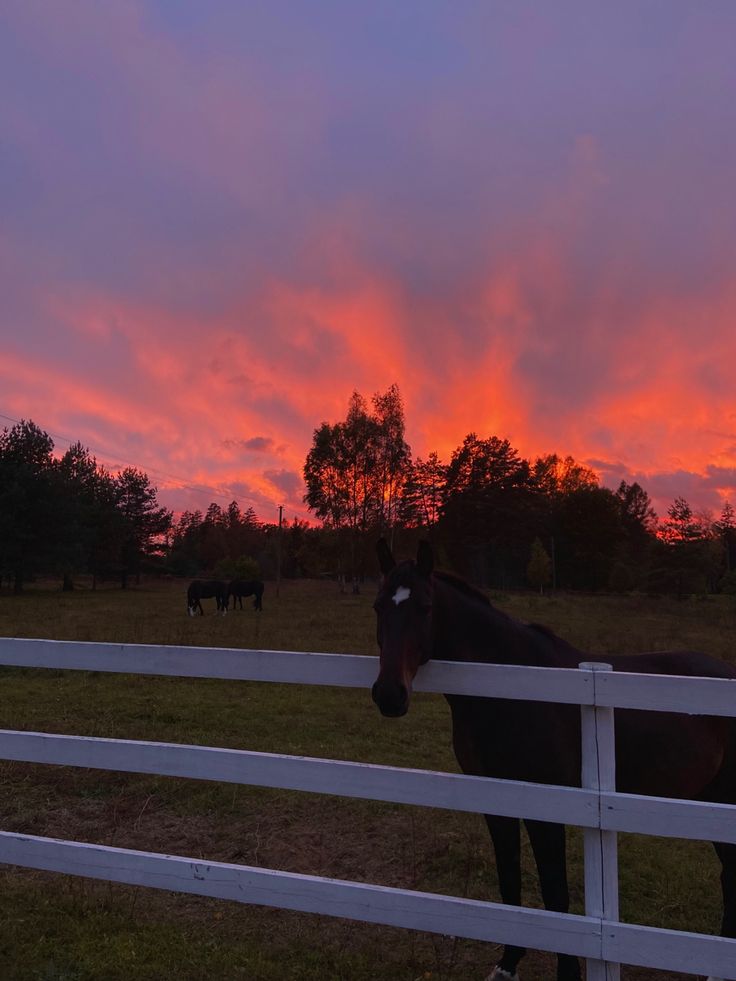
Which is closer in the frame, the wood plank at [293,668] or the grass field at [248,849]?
the wood plank at [293,668]

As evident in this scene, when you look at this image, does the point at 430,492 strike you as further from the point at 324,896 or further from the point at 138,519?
the point at 324,896

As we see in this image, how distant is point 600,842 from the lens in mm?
2590

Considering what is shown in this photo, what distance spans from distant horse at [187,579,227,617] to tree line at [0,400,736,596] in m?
13.1

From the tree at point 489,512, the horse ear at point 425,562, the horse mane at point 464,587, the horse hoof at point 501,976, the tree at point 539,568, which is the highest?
the tree at point 489,512

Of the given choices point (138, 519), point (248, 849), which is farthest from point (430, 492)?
point (248, 849)

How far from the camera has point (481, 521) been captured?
70188mm

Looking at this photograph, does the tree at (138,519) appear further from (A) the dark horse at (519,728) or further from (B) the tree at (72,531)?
(A) the dark horse at (519,728)

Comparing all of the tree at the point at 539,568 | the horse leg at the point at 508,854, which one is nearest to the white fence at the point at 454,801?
the horse leg at the point at 508,854

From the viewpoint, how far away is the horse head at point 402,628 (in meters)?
2.73

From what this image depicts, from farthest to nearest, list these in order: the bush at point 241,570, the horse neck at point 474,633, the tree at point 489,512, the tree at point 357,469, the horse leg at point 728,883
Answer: the tree at point 489,512
the bush at point 241,570
the tree at point 357,469
the horse leg at point 728,883
the horse neck at point 474,633

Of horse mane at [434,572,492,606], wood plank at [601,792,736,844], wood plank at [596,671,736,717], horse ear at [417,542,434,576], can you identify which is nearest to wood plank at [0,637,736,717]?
wood plank at [596,671,736,717]

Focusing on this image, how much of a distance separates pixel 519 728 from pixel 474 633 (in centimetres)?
54

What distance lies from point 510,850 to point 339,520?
47.8 meters

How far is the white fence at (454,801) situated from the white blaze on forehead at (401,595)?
315 mm
